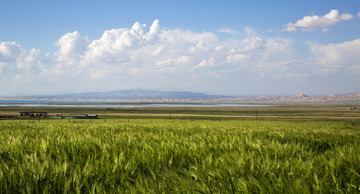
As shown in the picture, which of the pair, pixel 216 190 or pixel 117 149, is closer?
pixel 216 190

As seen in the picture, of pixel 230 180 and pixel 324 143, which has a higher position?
pixel 230 180

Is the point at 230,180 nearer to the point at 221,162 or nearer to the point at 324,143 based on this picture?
the point at 221,162

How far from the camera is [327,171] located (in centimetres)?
255

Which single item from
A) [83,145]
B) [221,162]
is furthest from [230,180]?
[83,145]

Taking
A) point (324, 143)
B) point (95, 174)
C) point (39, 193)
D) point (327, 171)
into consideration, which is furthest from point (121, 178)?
point (324, 143)

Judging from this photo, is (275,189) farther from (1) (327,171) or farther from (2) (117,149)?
(2) (117,149)

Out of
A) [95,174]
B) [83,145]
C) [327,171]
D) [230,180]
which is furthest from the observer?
[83,145]

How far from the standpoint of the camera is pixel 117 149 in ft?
12.9

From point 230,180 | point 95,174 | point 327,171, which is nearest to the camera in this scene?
point 230,180

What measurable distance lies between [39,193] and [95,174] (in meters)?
0.60

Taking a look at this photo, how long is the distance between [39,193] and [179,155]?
1.89 meters

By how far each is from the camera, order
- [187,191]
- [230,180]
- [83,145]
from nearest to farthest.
Answer: [187,191]
[230,180]
[83,145]

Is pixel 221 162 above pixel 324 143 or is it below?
above

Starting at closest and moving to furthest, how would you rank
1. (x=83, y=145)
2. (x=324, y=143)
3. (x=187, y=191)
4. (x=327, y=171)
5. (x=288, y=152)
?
1. (x=187, y=191)
2. (x=327, y=171)
3. (x=288, y=152)
4. (x=83, y=145)
5. (x=324, y=143)
